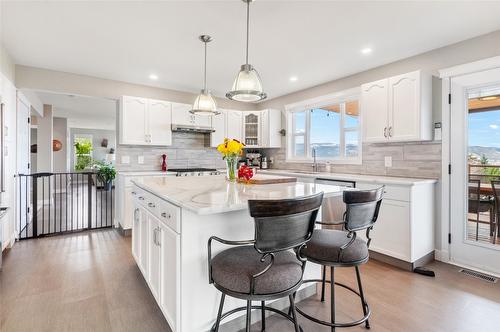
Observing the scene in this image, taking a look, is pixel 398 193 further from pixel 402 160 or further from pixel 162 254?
pixel 162 254

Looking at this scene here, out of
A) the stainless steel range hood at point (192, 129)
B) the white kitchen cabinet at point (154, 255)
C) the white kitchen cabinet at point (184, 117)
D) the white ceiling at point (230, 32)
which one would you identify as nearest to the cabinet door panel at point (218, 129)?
the stainless steel range hood at point (192, 129)

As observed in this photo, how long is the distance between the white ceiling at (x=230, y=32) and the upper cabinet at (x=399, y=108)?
1.24 feet

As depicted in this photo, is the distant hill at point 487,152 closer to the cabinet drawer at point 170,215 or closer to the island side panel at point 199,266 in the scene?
the island side panel at point 199,266

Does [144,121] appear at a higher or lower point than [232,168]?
higher

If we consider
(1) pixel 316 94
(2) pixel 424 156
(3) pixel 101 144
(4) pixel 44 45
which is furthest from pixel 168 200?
(3) pixel 101 144

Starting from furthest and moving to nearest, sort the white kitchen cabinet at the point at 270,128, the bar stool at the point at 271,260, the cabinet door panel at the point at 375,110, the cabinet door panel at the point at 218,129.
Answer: the white kitchen cabinet at the point at 270,128, the cabinet door panel at the point at 218,129, the cabinet door panel at the point at 375,110, the bar stool at the point at 271,260

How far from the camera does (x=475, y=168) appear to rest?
2846 millimetres

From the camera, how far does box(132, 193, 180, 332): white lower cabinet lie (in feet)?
5.16

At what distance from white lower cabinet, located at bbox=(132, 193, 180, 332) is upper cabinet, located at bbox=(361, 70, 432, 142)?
283cm

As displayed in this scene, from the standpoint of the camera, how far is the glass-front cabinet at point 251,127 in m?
5.50

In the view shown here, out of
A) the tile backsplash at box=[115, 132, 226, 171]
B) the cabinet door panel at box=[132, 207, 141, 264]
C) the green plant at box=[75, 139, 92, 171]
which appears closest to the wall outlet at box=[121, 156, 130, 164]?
the tile backsplash at box=[115, 132, 226, 171]

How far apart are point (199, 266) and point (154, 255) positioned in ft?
1.84

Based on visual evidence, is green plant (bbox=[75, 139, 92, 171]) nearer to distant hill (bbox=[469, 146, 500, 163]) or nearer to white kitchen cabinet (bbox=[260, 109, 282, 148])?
white kitchen cabinet (bbox=[260, 109, 282, 148])

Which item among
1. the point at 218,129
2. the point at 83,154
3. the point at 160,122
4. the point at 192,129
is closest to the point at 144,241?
the point at 160,122
